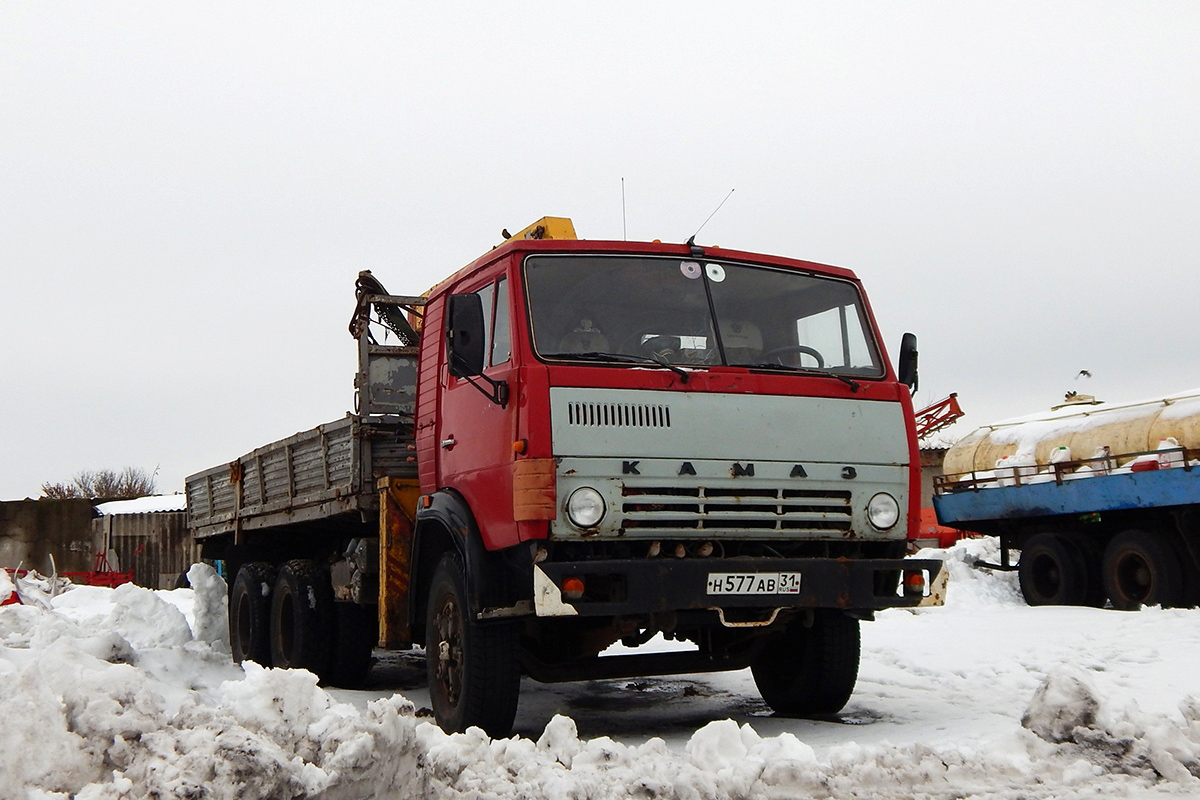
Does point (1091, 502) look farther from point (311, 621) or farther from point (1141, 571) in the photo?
point (311, 621)

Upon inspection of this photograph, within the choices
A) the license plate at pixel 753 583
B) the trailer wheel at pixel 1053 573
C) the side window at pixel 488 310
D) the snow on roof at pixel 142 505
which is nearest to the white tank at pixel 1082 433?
the trailer wheel at pixel 1053 573

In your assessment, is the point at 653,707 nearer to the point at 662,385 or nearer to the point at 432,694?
the point at 432,694

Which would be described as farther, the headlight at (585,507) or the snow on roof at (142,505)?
the snow on roof at (142,505)

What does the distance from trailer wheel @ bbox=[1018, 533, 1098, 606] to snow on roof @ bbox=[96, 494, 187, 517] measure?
25.7 m

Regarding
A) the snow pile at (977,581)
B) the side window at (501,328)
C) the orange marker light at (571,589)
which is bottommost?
the snow pile at (977,581)

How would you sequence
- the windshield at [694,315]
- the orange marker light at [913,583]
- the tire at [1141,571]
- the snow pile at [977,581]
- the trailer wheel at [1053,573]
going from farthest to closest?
the snow pile at [977,581] → the trailer wheel at [1053,573] → the tire at [1141,571] → the orange marker light at [913,583] → the windshield at [694,315]

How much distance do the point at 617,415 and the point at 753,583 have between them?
3.31 ft

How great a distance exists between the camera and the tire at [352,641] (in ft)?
29.0

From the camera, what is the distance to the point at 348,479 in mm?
8023

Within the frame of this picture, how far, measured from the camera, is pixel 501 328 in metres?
6.23

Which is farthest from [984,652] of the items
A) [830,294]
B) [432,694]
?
[432,694]

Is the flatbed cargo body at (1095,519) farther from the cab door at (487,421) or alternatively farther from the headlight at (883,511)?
the cab door at (487,421)

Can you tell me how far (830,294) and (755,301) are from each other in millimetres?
493

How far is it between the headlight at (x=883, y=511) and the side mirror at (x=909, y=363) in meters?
0.70
